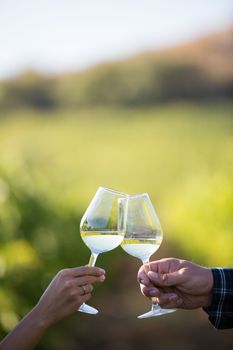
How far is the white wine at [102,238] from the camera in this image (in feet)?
6.38

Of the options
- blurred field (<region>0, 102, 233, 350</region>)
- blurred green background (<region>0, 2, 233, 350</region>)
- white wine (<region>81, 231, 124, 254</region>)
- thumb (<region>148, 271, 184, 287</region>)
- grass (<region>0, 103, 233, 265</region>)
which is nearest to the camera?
white wine (<region>81, 231, 124, 254</region>)

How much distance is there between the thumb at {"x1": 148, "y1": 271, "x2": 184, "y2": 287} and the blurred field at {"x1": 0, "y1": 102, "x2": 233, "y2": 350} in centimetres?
316

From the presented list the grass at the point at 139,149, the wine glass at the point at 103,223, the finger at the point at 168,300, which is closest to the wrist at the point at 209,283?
the finger at the point at 168,300

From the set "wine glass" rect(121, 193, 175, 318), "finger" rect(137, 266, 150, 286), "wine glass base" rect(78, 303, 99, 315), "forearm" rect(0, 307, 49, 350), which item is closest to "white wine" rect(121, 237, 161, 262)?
"wine glass" rect(121, 193, 175, 318)

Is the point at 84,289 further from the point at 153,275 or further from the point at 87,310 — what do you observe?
the point at 153,275

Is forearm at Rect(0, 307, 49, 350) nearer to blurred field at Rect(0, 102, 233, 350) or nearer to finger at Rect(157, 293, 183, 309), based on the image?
finger at Rect(157, 293, 183, 309)

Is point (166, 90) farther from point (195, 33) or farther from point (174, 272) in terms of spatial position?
point (174, 272)

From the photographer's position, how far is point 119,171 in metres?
12.5

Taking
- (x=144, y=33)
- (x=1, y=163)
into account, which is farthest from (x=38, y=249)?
(x=144, y=33)

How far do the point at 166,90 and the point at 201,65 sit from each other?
3.32 ft

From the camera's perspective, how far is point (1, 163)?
589 cm

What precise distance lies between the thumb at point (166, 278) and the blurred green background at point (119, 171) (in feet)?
10.4

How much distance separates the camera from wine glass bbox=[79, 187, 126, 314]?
195cm

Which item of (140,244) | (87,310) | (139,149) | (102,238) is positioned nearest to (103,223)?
(102,238)
